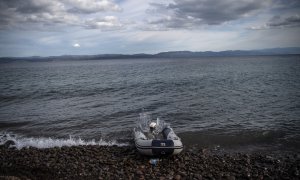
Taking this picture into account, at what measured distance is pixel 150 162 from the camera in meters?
12.5

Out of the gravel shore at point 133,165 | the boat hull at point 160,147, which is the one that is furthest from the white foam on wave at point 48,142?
the boat hull at point 160,147

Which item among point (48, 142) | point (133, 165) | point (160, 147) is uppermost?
point (160, 147)

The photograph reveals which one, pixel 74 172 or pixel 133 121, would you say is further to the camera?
pixel 133 121

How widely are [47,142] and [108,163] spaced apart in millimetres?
6075

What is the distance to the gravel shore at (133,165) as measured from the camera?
1089 cm

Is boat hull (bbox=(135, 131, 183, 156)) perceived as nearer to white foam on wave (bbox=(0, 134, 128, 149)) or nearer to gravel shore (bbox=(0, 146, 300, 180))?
gravel shore (bbox=(0, 146, 300, 180))

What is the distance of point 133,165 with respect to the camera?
12117 mm

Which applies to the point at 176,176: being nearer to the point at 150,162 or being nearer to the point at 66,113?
the point at 150,162

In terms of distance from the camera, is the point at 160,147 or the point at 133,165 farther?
the point at 160,147

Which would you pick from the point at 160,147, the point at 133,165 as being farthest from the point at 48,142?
the point at 160,147

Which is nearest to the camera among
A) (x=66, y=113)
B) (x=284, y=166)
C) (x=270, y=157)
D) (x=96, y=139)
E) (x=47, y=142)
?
(x=284, y=166)

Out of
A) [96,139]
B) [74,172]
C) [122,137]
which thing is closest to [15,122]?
[96,139]

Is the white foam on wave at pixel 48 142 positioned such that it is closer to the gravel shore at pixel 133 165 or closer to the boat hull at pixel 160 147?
the gravel shore at pixel 133 165

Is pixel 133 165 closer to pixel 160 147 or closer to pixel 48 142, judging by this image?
pixel 160 147
